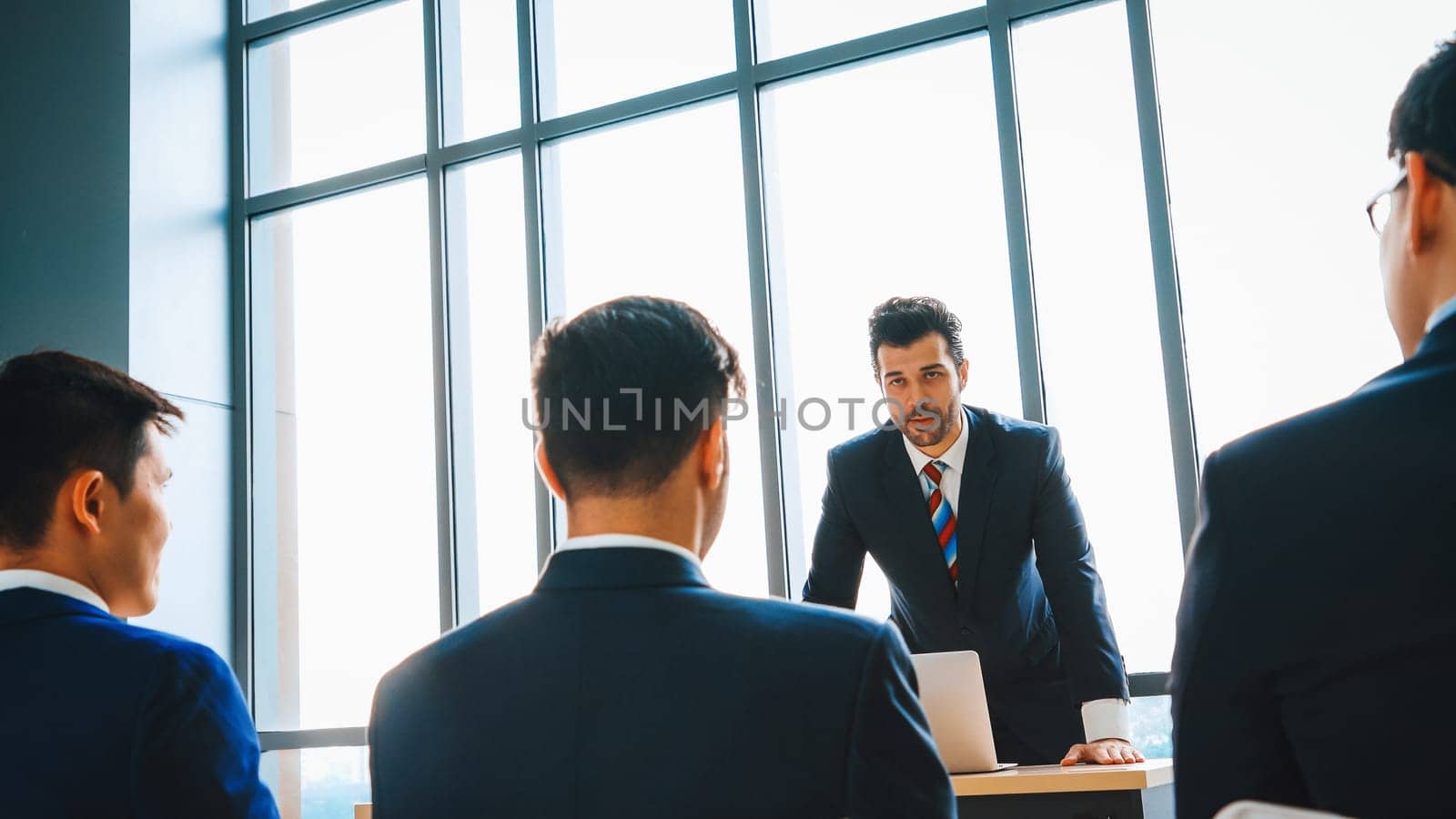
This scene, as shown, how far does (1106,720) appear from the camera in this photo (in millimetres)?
2754

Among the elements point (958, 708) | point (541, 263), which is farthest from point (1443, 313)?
point (541, 263)

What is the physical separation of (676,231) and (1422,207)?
3.53 m

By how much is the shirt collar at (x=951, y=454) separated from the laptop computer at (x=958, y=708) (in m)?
0.91

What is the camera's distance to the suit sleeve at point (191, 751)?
1.19m

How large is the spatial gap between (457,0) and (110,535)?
3.89 meters

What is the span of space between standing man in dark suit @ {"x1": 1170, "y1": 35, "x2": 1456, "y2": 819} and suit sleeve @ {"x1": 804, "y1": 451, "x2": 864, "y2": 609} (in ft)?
7.68

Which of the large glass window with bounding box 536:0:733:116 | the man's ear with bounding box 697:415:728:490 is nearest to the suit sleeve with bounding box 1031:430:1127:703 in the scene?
the man's ear with bounding box 697:415:728:490

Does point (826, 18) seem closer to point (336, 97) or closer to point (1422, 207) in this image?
point (336, 97)

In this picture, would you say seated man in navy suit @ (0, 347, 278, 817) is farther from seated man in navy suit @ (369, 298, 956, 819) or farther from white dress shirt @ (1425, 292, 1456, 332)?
white dress shirt @ (1425, 292, 1456, 332)

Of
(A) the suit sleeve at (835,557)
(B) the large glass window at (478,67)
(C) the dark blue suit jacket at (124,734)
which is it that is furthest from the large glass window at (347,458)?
(C) the dark blue suit jacket at (124,734)

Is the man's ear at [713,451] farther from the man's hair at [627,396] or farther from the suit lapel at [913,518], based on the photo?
the suit lapel at [913,518]

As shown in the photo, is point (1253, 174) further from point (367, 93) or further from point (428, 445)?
point (367, 93)

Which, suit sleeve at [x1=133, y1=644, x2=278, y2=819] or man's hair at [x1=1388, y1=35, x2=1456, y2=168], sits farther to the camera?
suit sleeve at [x1=133, y1=644, x2=278, y2=819]

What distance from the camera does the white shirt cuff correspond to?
9.00ft
